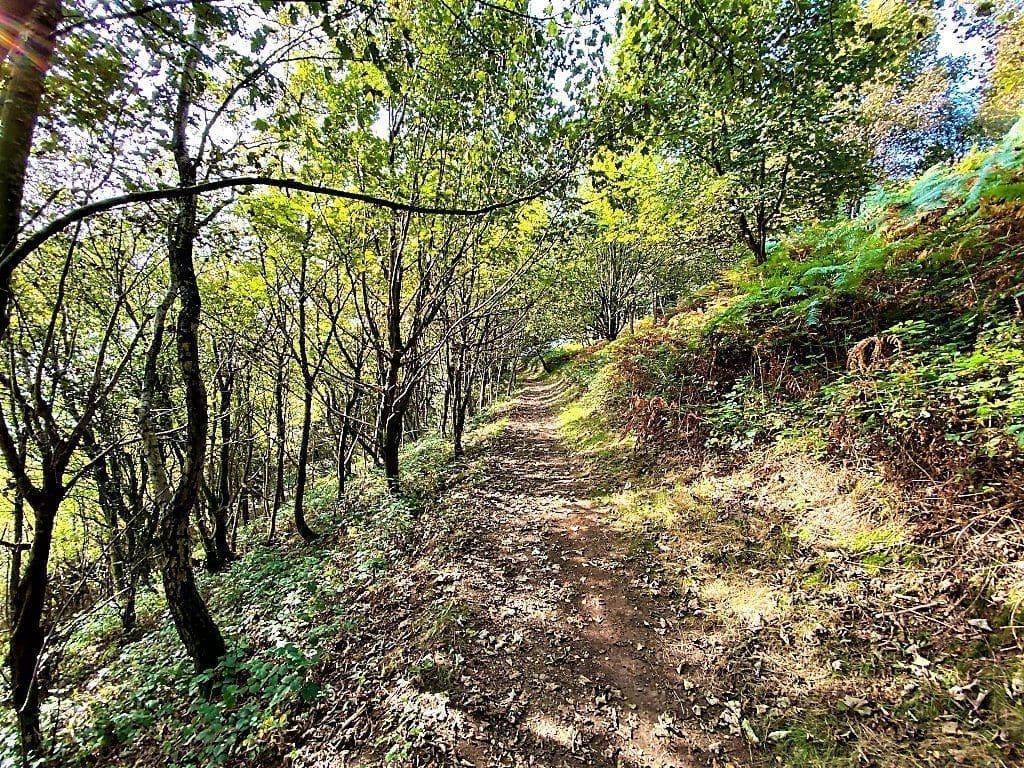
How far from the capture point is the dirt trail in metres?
3.26

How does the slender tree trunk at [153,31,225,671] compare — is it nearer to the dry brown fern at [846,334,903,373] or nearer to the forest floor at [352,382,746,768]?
the forest floor at [352,382,746,768]

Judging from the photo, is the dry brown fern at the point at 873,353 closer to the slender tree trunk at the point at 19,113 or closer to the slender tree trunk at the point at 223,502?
the slender tree trunk at the point at 19,113

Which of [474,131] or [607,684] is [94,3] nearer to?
[474,131]

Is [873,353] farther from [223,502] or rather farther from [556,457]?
[223,502]

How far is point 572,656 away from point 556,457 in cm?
640

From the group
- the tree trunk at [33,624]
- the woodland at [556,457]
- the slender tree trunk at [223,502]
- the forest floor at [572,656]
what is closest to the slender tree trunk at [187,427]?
the woodland at [556,457]

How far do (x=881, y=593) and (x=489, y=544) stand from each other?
15.6ft

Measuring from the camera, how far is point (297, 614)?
5812 mm

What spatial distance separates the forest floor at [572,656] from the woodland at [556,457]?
1.4 inches

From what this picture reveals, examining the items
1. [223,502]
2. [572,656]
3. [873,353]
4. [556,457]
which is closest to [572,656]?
[572,656]

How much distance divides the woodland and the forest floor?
0.03 m

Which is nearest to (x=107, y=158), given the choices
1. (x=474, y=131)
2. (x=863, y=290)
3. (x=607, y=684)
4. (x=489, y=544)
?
(x=474, y=131)

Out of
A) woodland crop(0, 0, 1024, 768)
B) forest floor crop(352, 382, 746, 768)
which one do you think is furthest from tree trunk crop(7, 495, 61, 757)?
forest floor crop(352, 382, 746, 768)

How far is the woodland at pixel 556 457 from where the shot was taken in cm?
306
